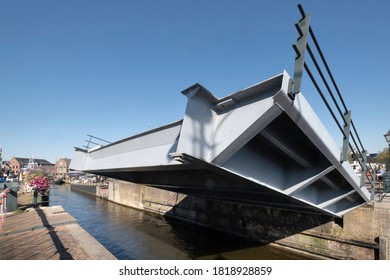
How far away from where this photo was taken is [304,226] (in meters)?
12.0

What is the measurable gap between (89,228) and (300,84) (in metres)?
19.6

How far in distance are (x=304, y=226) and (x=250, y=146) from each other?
8.99 metres

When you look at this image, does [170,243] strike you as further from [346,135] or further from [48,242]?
[346,135]

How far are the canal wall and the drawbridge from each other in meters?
2.91

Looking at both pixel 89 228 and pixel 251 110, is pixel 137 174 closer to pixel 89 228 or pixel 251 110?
pixel 251 110

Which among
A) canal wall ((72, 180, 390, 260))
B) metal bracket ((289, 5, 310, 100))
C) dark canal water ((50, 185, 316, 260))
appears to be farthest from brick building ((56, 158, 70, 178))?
metal bracket ((289, 5, 310, 100))

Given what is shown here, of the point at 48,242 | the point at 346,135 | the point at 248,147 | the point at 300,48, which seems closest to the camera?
the point at 300,48

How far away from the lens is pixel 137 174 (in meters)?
9.88

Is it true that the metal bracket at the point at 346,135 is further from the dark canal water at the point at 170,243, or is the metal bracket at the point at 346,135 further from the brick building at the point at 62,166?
the brick building at the point at 62,166

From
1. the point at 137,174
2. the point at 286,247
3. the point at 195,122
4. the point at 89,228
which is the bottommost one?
the point at 89,228

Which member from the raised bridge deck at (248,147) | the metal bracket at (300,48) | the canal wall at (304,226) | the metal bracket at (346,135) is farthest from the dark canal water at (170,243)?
the metal bracket at (300,48)

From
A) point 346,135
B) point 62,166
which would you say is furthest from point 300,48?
point 62,166

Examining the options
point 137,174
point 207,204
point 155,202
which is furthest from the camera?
point 155,202
